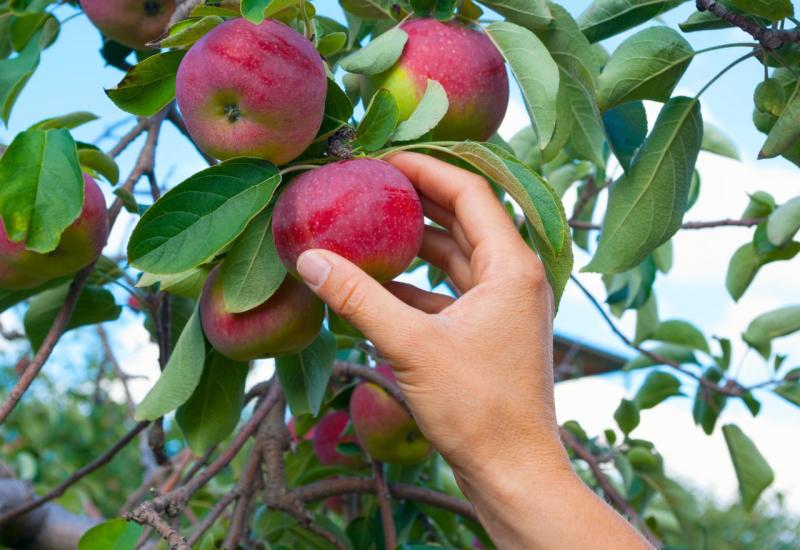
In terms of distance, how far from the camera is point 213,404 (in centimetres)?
113

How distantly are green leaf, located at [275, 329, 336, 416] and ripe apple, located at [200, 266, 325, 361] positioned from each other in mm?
159

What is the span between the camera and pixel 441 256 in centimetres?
100

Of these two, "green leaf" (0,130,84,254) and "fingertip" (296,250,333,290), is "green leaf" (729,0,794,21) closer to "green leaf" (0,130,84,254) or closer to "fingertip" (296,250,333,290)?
"fingertip" (296,250,333,290)

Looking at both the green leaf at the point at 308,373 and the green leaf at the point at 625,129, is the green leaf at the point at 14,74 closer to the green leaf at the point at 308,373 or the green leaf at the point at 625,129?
the green leaf at the point at 308,373

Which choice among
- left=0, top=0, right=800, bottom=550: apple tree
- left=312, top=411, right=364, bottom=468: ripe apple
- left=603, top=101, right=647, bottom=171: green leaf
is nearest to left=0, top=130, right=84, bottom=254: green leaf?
left=0, top=0, right=800, bottom=550: apple tree

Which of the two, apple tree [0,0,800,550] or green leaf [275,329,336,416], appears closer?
apple tree [0,0,800,550]

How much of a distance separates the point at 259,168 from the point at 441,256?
0.86 feet

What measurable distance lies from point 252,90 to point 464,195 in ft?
0.69

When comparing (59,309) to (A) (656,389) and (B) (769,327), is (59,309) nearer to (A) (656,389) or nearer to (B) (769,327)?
(A) (656,389)

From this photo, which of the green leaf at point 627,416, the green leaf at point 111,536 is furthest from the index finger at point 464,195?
the green leaf at point 627,416

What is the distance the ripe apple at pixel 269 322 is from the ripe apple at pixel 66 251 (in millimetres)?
186

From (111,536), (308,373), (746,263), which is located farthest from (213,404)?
(746,263)

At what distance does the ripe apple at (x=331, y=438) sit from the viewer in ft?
5.49

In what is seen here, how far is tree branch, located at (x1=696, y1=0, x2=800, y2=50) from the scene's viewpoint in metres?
0.94
